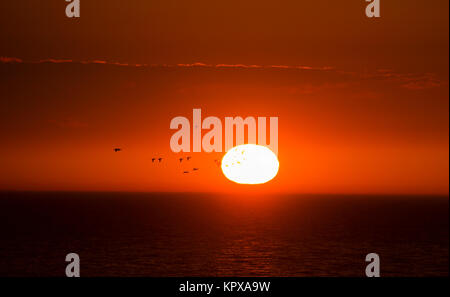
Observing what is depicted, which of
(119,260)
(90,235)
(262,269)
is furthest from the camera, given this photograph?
(90,235)

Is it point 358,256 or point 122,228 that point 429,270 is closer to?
point 358,256

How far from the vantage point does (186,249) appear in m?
81.7

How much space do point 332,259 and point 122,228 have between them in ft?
184
